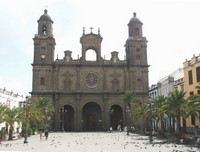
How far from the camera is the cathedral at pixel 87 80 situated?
229ft

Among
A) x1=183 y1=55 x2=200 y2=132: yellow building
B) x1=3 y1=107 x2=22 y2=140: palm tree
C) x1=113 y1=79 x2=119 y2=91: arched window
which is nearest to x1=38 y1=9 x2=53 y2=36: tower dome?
x1=113 y1=79 x2=119 y2=91: arched window

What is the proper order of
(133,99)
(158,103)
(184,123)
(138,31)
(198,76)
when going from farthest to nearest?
(138,31), (133,99), (184,123), (158,103), (198,76)

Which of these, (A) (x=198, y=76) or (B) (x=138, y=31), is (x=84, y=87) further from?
(A) (x=198, y=76)

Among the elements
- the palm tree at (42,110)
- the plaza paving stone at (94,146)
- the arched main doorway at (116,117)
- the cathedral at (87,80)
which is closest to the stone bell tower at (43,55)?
the cathedral at (87,80)

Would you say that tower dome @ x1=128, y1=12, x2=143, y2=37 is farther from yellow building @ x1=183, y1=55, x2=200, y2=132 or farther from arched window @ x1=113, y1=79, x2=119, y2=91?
yellow building @ x1=183, y1=55, x2=200, y2=132

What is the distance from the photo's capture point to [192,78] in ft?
162

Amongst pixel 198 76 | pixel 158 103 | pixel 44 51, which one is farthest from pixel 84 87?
pixel 198 76

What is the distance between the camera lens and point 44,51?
71.8m

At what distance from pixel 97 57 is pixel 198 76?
30.5 m

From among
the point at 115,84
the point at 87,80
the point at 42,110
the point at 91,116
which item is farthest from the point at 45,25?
the point at 91,116

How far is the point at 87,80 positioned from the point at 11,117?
31637 millimetres

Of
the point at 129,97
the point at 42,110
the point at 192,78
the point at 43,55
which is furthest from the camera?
the point at 43,55

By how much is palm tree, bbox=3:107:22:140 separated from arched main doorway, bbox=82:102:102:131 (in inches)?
1171

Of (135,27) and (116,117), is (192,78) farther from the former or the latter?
(135,27)
